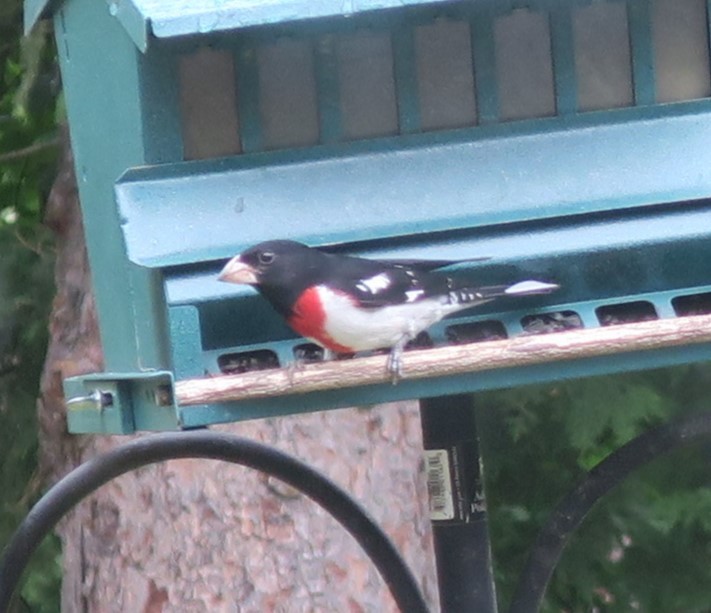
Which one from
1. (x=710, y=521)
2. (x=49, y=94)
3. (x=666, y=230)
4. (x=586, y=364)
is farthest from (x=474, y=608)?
(x=49, y=94)

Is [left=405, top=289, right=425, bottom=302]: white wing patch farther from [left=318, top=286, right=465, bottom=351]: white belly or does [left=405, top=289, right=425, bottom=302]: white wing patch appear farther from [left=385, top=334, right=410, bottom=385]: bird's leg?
[left=385, top=334, right=410, bottom=385]: bird's leg

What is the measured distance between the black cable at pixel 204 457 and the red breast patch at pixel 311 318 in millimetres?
300

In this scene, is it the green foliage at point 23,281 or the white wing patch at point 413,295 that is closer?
the white wing patch at point 413,295

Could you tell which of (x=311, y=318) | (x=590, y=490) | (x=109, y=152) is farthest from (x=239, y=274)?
(x=590, y=490)

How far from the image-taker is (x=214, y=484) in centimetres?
392

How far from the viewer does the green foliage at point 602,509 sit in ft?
15.4

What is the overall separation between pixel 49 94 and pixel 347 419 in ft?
4.60

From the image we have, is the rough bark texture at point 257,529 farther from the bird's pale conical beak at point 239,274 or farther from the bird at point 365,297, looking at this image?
the bird's pale conical beak at point 239,274

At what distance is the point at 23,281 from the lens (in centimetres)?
488

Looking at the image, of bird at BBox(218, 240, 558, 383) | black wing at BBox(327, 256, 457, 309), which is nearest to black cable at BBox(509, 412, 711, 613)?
bird at BBox(218, 240, 558, 383)

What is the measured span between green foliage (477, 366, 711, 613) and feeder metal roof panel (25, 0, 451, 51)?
232cm

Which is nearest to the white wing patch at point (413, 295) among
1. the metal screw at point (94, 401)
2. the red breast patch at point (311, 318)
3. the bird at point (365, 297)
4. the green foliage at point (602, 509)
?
the bird at point (365, 297)

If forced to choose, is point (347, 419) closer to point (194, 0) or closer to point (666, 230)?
point (666, 230)

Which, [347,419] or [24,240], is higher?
[24,240]
